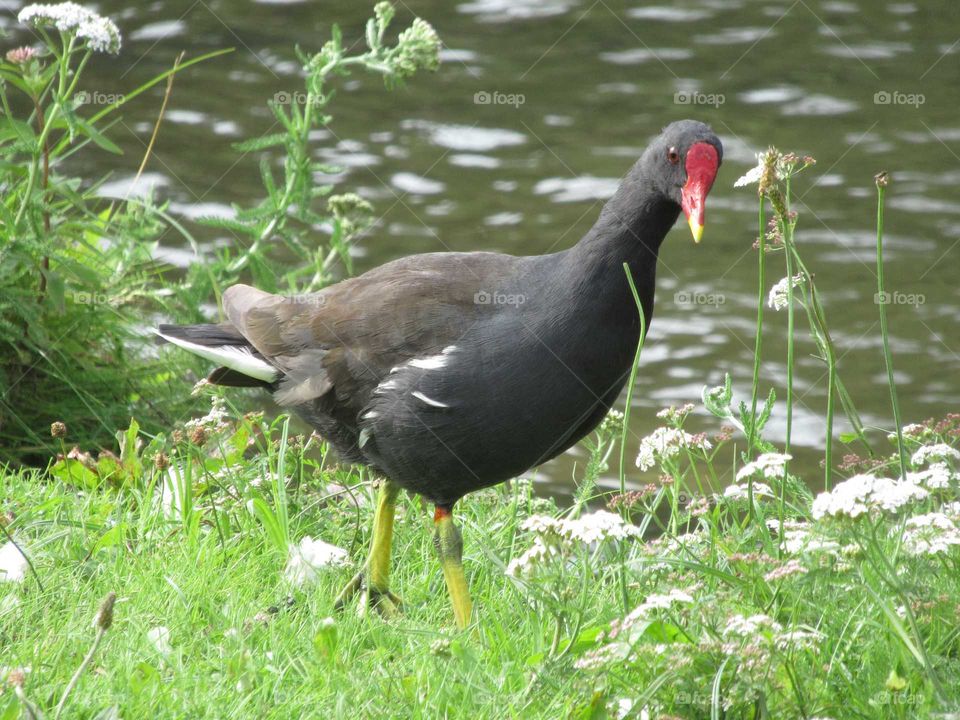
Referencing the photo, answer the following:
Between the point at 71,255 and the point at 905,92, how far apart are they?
19.7 ft

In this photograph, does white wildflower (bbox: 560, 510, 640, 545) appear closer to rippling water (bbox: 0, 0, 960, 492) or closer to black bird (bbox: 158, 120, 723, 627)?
black bird (bbox: 158, 120, 723, 627)

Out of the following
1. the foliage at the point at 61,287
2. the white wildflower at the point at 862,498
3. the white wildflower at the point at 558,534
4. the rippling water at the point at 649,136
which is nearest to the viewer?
the white wildflower at the point at 862,498

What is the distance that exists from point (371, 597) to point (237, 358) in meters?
0.90

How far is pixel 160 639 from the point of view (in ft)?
8.84

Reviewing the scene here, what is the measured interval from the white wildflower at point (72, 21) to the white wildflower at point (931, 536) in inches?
109

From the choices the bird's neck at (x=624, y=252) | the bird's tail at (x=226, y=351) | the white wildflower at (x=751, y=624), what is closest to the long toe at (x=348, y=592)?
the bird's tail at (x=226, y=351)

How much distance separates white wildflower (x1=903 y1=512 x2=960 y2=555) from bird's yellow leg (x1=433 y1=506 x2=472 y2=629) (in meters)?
1.09

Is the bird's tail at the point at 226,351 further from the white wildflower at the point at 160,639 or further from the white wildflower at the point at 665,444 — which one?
the white wildflower at the point at 665,444

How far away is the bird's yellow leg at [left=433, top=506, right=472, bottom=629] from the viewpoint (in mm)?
3109

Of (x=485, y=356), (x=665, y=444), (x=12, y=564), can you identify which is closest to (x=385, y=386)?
(x=485, y=356)

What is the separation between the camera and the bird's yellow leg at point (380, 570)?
3.10m

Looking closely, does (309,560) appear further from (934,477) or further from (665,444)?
(934,477)

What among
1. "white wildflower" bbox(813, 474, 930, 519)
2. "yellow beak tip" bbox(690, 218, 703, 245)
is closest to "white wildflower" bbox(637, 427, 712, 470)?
"yellow beak tip" bbox(690, 218, 703, 245)

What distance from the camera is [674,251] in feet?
23.7
